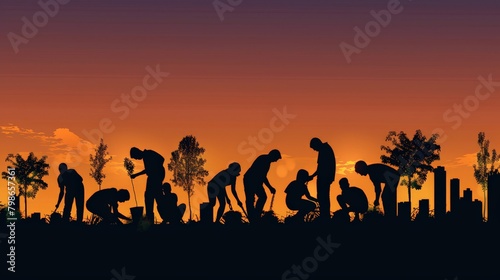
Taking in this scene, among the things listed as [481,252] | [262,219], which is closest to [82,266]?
[262,219]

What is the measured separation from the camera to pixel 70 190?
25250mm

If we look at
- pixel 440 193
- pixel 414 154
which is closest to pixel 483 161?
pixel 414 154

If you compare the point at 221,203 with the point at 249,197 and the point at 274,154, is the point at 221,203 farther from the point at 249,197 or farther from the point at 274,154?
the point at 274,154

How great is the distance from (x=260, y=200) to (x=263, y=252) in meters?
2.67

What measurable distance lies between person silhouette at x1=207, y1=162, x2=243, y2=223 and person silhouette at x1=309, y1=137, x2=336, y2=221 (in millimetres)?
2207

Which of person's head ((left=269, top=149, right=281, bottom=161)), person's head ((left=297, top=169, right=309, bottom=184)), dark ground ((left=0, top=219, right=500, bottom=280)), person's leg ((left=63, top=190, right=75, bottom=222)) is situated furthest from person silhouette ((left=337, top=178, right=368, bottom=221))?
person's leg ((left=63, top=190, right=75, bottom=222))

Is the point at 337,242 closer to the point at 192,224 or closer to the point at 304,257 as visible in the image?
the point at 304,257

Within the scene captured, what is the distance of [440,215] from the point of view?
26.2m

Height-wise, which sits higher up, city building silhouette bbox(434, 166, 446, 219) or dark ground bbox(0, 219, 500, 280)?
city building silhouette bbox(434, 166, 446, 219)

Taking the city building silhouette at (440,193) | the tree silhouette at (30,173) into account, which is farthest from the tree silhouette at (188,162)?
the city building silhouette at (440,193)

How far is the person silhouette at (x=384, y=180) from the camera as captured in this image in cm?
2423

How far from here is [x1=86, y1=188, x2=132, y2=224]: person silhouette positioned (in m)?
24.7

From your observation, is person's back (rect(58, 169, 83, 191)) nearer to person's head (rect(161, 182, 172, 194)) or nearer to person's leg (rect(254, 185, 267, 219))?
person's head (rect(161, 182, 172, 194))

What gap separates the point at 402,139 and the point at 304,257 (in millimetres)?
43356
